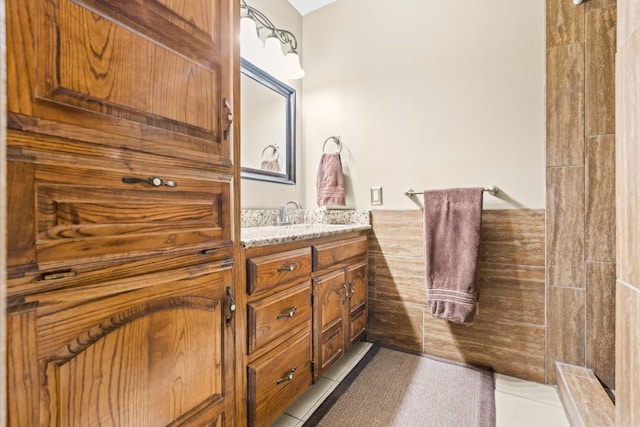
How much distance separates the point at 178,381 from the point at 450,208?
1.51 metres

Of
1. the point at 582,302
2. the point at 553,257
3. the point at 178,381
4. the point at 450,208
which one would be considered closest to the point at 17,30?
the point at 178,381

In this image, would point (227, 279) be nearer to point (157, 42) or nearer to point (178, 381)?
point (178, 381)

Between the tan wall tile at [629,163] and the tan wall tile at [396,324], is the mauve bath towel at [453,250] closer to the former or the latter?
the tan wall tile at [396,324]

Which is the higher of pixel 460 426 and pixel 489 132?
pixel 489 132

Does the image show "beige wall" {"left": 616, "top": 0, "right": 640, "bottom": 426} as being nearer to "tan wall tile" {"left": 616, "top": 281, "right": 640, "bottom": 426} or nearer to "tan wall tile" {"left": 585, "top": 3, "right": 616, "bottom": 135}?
"tan wall tile" {"left": 616, "top": 281, "right": 640, "bottom": 426}

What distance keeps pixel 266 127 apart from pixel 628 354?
188 cm

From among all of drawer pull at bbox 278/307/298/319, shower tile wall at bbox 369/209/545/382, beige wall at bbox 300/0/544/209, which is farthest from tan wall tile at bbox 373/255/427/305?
drawer pull at bbox 278/307/298/319

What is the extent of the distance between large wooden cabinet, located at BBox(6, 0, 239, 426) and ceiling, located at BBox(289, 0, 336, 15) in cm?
147

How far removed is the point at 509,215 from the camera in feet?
5.32

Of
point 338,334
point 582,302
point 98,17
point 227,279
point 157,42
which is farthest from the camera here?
point 338,334

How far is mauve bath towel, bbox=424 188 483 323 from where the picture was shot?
1597 millimetres

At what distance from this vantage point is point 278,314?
1147mm

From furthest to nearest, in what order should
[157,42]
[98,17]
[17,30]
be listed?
[157,42], [98,17], [17,30]

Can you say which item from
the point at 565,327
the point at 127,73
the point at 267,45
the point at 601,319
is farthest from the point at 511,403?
the point at 267,45
